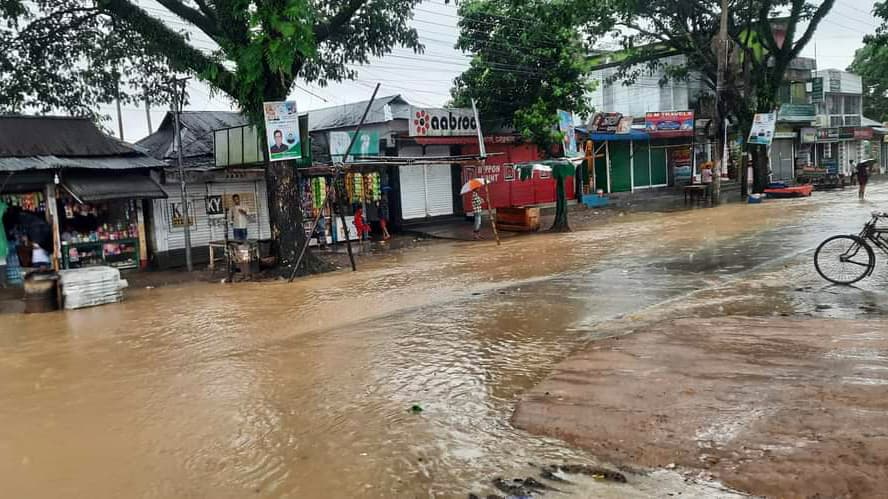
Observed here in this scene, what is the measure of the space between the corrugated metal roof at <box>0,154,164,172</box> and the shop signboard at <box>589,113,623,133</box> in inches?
757

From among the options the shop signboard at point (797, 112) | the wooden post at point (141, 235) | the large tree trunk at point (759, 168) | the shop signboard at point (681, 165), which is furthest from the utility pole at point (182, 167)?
the shop signboard at point (797, 112)

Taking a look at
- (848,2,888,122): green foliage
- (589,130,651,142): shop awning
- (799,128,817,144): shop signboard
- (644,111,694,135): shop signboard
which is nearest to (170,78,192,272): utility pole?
(589,130,651,142): shop awning

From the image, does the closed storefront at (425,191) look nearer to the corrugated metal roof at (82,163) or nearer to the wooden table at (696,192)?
the corrugated metal roof at (82,163)

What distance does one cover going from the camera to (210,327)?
10.4 metres

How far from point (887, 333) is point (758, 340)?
52.1 inches

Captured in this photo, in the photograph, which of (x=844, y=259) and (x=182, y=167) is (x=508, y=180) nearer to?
(x=182, y=167)

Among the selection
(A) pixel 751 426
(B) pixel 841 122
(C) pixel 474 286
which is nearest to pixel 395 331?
(C) pixel 474 286

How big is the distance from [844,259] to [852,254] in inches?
5.1

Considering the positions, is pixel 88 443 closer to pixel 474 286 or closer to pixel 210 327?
pixel 210 327

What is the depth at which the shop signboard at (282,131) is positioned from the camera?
1440 centimetres

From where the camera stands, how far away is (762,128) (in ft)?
93.2

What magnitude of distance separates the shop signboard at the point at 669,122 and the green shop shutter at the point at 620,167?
1376 millimetres

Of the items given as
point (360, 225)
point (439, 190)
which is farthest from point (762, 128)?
point (360, 225)

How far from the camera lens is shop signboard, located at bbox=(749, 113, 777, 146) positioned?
28.3m
